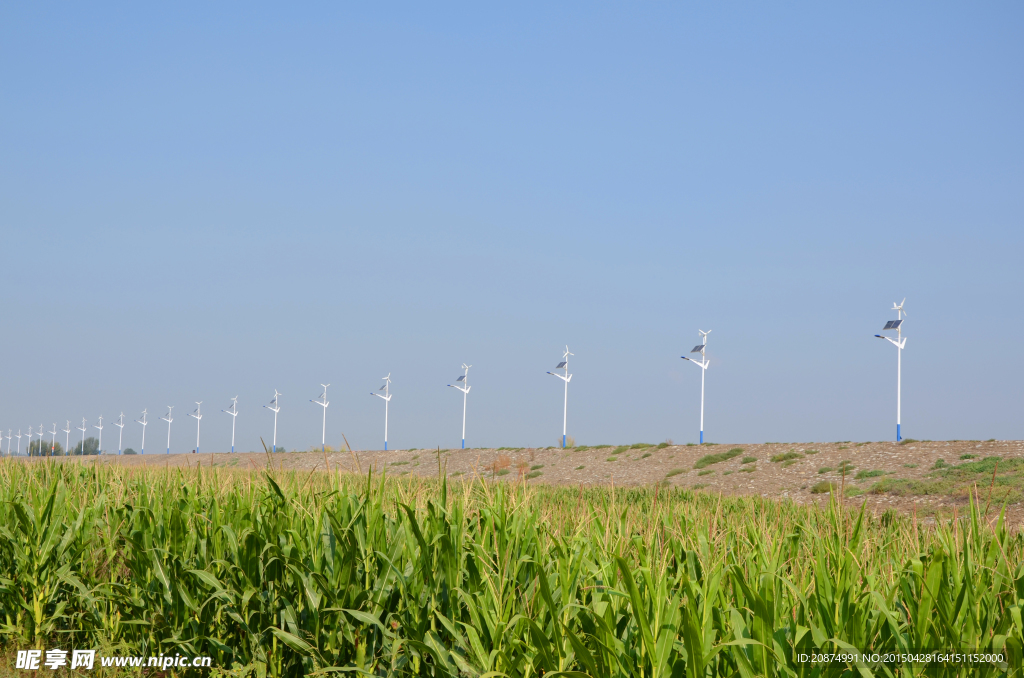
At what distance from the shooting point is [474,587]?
4320mm

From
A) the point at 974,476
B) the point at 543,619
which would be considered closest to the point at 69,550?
the point at 543,619

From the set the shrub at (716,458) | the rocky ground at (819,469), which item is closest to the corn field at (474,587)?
the rocky ground at (819,469)

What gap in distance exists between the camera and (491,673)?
11.4 feet

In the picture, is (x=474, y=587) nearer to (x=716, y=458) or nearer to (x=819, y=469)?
(x=819, y=469)

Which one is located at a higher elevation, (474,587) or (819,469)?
(474,587)

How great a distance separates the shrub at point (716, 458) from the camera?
33.1m

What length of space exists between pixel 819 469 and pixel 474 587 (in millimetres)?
26486

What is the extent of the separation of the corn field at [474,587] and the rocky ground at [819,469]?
31.5 ft

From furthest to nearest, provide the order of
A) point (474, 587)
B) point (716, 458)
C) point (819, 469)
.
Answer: point (716, 458), point (819, 469), point (474, 587)

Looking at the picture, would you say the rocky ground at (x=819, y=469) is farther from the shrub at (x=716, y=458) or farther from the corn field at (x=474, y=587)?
the corn field at (x=474, y=587)

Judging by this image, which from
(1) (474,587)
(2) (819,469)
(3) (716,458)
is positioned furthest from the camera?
(3) (716,458)

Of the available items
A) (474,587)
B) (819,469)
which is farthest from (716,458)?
(474,587)

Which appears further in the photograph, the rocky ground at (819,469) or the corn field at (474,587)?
the rocky ground at (819,469)

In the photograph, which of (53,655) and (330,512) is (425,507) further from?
(53,655)
